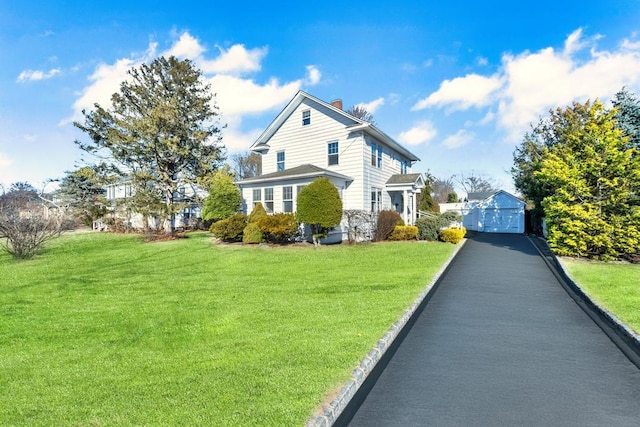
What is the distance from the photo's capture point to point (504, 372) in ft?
13.6

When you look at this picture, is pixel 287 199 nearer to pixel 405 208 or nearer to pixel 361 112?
pixel 405 208

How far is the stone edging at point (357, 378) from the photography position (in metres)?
2.95

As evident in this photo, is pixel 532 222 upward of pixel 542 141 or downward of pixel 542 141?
downward

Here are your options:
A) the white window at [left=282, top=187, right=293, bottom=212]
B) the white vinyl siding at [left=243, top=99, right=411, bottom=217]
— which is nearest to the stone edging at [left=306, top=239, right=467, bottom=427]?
Answer: the white vinyl siding at [left=243, top=99, right=411, bottom=217]

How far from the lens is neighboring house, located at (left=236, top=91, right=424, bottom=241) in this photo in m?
18.5

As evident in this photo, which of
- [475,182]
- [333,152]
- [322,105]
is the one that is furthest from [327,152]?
[475,182]

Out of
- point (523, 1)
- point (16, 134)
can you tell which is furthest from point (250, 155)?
point (523, 1)

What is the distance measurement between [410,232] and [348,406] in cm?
1547

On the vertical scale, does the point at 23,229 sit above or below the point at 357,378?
above

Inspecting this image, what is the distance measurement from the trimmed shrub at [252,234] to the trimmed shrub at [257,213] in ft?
2.33

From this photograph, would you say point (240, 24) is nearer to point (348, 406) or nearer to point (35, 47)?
point (35, 47)

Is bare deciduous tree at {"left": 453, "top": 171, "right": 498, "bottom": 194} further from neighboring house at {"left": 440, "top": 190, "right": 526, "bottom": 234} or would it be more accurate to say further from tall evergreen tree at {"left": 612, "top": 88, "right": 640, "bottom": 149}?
tall evergreen tree at {"left": 612, "top": 88, "right": 640, "bottom": 149}

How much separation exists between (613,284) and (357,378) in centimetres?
869

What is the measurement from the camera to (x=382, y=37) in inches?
635
